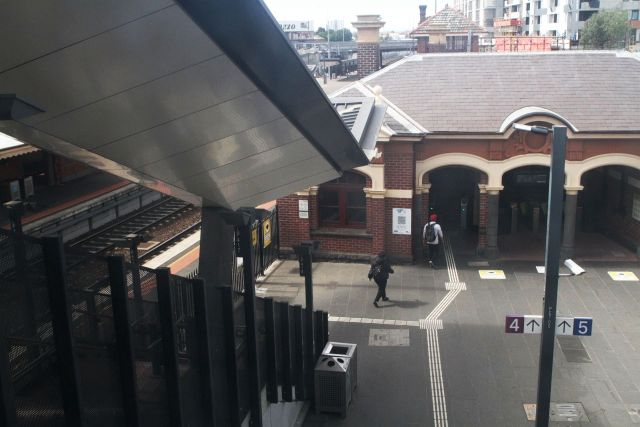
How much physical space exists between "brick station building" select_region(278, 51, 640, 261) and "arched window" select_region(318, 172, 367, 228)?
0.03 meters

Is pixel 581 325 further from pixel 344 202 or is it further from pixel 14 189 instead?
pixel 14 189

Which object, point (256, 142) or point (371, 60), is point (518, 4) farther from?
point (256, 142)

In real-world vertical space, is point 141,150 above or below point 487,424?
above

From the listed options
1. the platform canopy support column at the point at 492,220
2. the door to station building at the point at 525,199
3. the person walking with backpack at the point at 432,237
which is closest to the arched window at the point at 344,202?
the person walking with backpack at the point at 432,237

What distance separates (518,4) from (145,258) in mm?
99171

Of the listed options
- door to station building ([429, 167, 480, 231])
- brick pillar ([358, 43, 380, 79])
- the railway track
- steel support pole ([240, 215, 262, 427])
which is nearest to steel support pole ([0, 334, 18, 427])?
steel support pole ([240, 215, 262, 427])

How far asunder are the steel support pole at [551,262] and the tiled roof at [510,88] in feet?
31.4

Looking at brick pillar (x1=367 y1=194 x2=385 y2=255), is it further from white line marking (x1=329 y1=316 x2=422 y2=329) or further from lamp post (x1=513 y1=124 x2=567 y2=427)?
lamp post (x1=513 y1=124 x2=567 y2=427)

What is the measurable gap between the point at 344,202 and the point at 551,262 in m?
10.6

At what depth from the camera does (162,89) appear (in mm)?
4742

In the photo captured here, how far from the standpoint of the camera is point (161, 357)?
19.9 ft

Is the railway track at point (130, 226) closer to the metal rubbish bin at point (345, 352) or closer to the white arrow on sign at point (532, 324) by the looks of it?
the metal rubbish bin at point (345, 352)

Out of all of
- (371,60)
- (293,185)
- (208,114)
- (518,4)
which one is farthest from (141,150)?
(518,4)

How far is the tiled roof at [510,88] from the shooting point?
17500 mm
